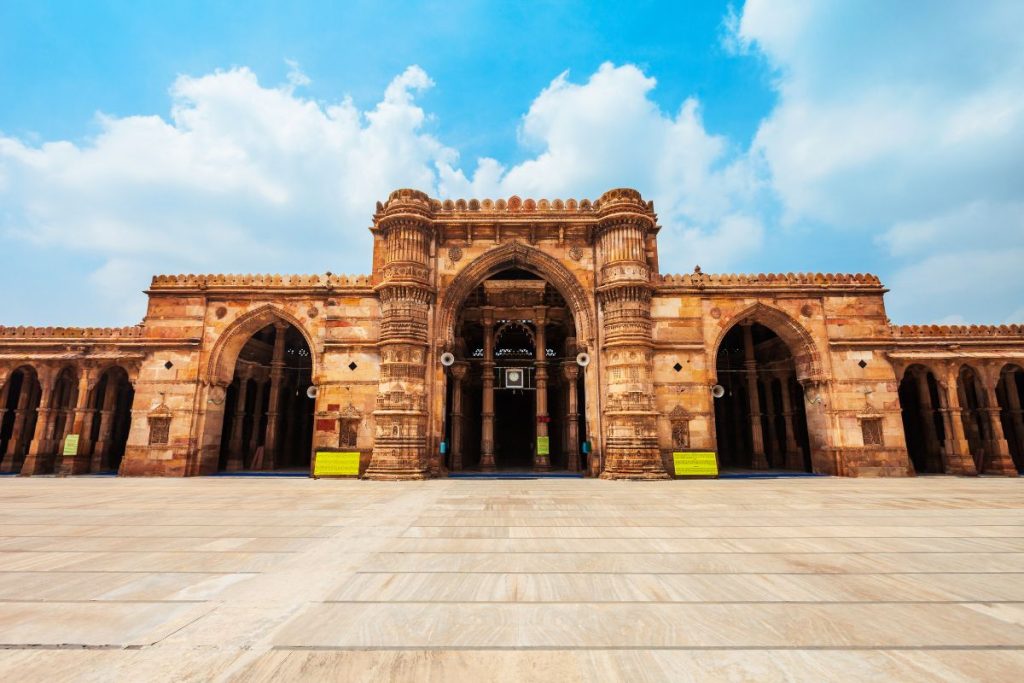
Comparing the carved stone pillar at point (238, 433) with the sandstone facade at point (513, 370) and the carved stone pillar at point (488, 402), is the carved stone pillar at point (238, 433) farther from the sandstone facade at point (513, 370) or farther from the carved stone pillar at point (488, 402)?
the carved stone pillar at point (488, 402)

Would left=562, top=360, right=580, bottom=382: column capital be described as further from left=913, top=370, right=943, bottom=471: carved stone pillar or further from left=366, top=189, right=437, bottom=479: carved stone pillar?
left=913, top=370, right=943, bottom=471: carved stone pillar

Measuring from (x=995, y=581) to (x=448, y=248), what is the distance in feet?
61.9

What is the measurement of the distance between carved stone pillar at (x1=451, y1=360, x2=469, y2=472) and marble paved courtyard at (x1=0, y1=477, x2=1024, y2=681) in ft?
40.9

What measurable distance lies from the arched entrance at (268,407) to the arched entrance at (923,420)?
30.8 m

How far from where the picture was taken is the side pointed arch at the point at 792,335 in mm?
19953

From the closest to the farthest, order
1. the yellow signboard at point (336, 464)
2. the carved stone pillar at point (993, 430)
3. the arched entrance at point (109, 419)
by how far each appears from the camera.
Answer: the yellow signboard at point (336, 464), the carved stone pillar at point (993, 430), the arched entrance at point (109, 419)

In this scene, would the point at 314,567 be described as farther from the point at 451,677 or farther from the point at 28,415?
the point at 28,415

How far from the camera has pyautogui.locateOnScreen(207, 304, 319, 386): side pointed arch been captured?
2006 centimetres

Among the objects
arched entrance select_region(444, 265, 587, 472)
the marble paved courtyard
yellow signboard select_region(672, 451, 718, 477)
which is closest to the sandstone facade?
arched entrance select_region(444, 265, 587, 472)

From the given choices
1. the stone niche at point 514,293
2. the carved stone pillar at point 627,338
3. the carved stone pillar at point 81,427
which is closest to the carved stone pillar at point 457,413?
the stone niche at point 514,293

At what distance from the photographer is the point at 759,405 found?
2541 cm

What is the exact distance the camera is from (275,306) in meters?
20.5

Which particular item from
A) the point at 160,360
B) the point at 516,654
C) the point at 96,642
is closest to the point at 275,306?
the point at 160,360

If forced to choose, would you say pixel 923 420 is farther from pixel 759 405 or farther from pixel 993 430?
pixel 759 405
